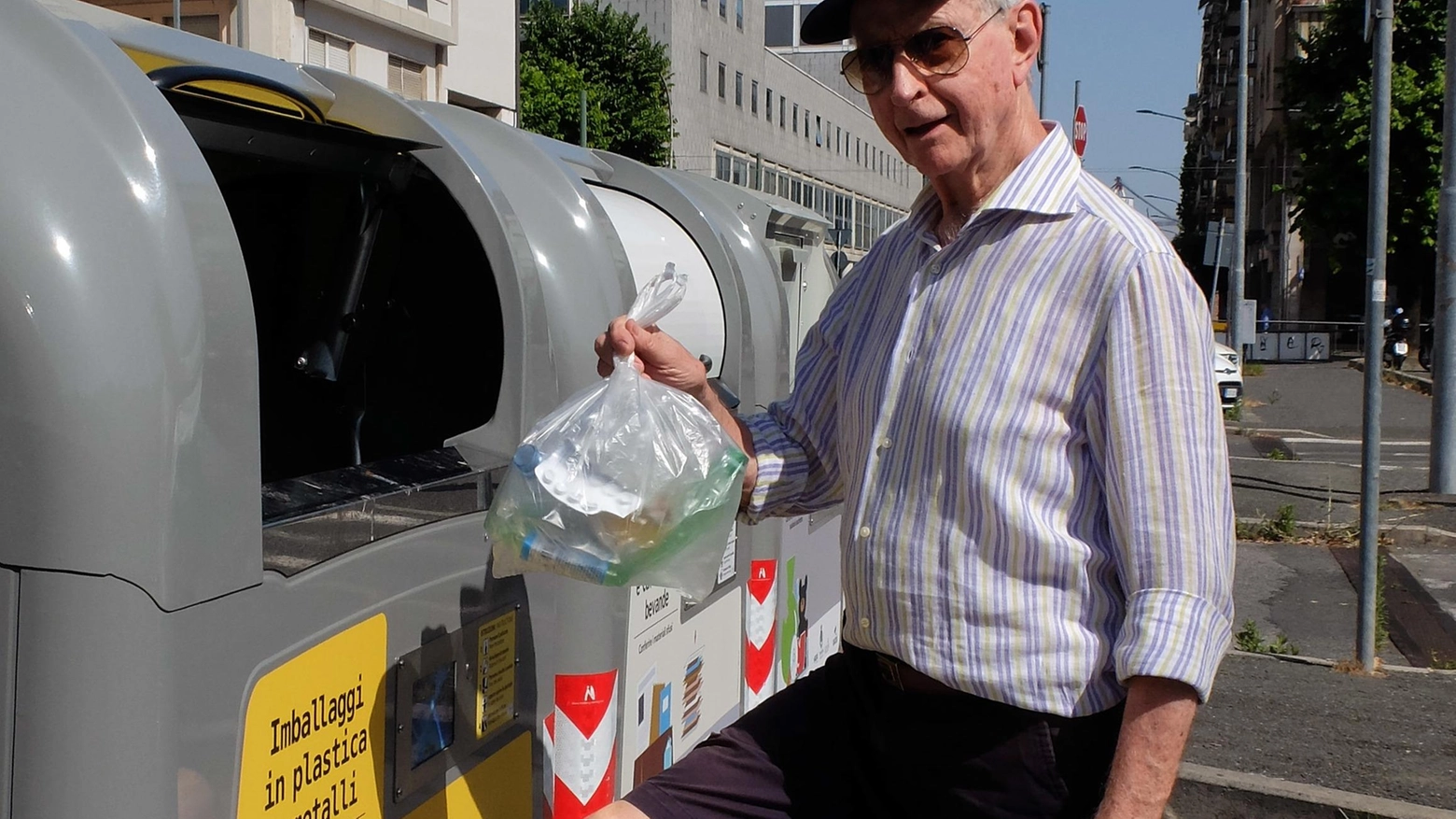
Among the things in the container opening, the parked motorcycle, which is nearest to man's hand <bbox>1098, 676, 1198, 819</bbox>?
the container opening

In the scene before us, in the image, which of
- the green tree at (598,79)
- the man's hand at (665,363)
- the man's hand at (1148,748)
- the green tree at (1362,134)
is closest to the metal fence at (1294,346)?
the green tree at (1362,134)

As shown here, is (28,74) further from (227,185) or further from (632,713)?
(632,713)

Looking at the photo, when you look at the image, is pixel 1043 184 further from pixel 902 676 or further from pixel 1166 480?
pixel 902 676

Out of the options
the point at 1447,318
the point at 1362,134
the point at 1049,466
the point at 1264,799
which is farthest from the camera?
the point at 1362,134

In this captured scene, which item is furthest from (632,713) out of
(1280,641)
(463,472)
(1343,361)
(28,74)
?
(1343,361)

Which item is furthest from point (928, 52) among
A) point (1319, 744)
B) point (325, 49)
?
point (325, 49)

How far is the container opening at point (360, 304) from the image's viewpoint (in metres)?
2.71

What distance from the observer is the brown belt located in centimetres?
182

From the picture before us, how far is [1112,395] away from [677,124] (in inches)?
1757

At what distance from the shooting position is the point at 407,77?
22.3 meters

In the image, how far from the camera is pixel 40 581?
4.95 feet

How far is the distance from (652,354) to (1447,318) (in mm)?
9823

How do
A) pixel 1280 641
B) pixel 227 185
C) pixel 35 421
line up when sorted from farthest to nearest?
pixel 1280 641 < pixel 227 185 < pixel 35 421

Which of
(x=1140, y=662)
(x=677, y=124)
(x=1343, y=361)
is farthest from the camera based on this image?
(x=677, y=124)
